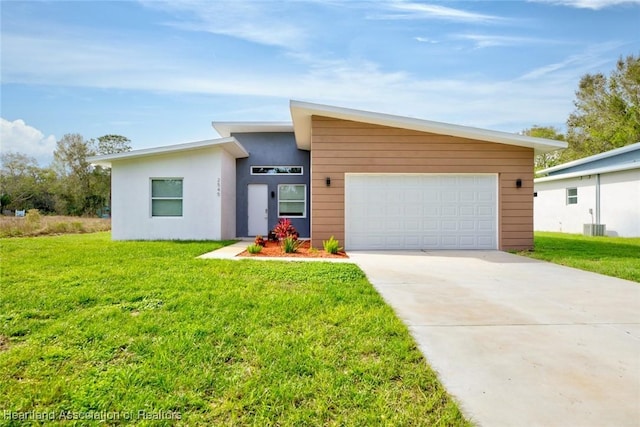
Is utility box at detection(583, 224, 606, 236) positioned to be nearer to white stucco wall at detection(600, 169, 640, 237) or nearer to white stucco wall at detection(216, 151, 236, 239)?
white stucco wall at detection(600, 169, 640, 237)

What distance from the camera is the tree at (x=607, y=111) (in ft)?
74.3

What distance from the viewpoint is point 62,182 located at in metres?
26.2

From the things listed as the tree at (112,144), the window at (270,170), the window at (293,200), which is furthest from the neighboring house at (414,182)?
the tree at (112,144)

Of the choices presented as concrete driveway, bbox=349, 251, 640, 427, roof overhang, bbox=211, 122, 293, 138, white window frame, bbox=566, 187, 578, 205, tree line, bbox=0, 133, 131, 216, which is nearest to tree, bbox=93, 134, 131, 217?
tree line, bbox=0, 133, 131, 216

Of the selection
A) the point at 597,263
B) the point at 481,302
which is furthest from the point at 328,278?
the point at 597,263

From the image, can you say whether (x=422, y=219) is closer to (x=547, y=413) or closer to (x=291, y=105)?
(x=291, y=105)

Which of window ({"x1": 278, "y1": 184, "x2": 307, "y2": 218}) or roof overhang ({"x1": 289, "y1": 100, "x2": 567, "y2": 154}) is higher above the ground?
roof overhang ({"x1": 289, "y1": 100, "x2": 567, "y2": 154})

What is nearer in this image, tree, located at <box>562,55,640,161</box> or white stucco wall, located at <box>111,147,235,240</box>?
white stucco wall, located at <box>111,147,235,240</box>

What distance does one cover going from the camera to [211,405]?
193 cm

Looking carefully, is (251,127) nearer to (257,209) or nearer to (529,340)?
(257,209)

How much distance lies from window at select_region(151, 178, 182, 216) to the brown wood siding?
4.71 m

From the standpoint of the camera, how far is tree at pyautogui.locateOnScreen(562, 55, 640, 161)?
74.3 feet

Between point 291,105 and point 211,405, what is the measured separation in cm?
715

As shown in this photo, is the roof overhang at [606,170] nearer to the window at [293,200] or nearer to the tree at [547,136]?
the window at [293,200]
